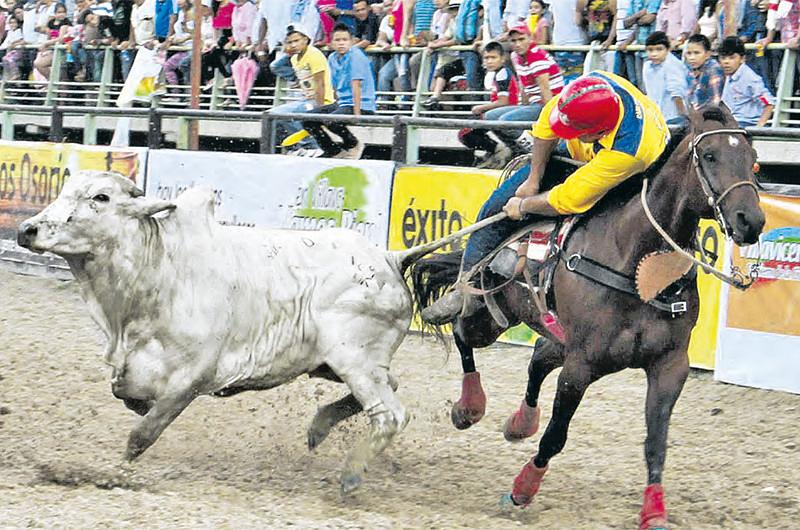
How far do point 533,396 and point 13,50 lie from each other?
14132 millimetres

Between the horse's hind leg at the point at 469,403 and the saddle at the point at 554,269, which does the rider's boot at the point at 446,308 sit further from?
the horse's hind leg at the point at 469,403

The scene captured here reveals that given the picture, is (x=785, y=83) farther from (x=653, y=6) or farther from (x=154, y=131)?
(x=154, y=131)

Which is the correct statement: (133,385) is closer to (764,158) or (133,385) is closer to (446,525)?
(446,525)

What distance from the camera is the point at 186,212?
20.9 ft

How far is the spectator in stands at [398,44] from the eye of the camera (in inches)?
537

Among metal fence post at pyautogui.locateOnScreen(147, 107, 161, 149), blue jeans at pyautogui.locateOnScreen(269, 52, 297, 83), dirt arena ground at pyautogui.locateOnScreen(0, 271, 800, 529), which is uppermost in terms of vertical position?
blue jeans at pyautogui.locateOnScreen(269, 52, 297, 83)

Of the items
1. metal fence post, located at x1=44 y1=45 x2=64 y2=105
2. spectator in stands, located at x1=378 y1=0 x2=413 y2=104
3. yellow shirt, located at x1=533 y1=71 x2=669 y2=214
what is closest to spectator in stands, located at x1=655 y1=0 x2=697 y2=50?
spectator in stands, located at x1=378 y1=0 x2=413 y2=104

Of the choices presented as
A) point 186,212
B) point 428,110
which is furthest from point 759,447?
point 428,110

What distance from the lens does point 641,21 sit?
37.6 ft

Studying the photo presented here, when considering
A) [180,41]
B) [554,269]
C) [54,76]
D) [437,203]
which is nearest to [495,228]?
[554,269]

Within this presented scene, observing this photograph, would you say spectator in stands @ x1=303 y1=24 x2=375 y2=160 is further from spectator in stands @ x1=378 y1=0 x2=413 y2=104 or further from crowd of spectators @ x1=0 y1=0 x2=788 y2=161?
spectator in stands @ x1=378 y1=0 x2=413 y2=104

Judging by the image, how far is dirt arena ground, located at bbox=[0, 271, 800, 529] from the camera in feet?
18.4

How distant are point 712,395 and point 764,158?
172 cm

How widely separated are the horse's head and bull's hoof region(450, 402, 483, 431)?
1.92 m
